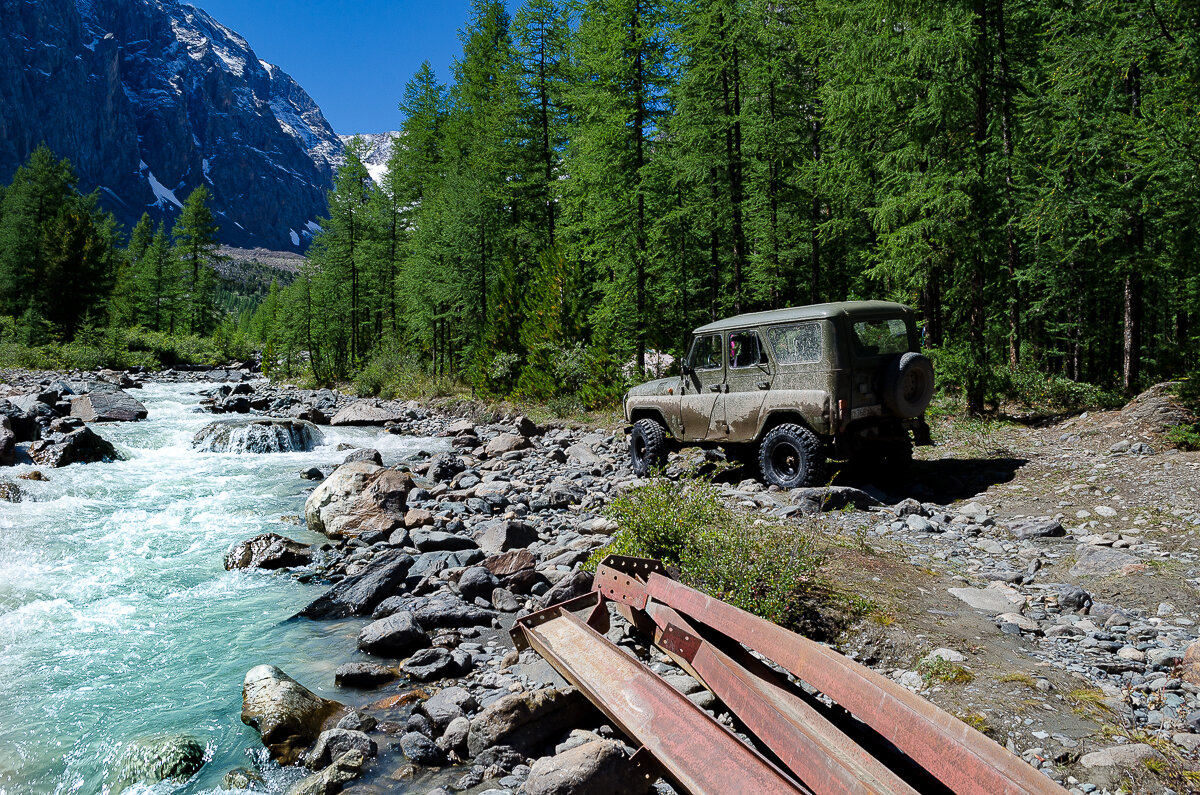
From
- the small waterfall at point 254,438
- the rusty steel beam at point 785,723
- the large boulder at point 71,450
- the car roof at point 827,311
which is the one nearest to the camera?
the rusty steel beam at point 785,723

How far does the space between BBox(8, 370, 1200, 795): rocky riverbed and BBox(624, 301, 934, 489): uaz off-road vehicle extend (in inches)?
26.9

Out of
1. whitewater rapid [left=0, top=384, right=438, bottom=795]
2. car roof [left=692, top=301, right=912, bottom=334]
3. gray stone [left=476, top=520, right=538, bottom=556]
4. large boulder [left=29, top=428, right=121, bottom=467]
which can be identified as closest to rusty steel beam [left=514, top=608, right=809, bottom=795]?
whitewater rapid [left=0, top=384, right=438, bottom=795]

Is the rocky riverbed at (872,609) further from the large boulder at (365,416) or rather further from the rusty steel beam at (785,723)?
the large boulder at (365,416)

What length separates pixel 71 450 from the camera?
573 inches

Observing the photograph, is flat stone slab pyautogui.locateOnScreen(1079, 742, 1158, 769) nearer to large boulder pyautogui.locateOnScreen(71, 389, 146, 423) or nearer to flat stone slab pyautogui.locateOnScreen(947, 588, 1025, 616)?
flat stone slab pyautogui.locateOnScreen(947, 588, 1025, 616)

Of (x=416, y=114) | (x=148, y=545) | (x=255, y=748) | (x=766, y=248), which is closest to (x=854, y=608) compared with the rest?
(x=255, y=748)

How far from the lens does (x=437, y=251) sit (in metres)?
28.5

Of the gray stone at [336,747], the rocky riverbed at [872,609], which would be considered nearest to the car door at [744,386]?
the rocky riverbed at [872,609]

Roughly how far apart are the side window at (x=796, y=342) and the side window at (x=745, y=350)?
27 centimetres

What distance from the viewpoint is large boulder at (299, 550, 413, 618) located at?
6879 millimetres

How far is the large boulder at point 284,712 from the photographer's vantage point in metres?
4.42

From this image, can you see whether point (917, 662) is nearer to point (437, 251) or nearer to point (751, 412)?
point (751, 412)

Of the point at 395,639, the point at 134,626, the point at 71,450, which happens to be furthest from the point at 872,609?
the point at 71,450

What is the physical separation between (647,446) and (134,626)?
23.7 feet
